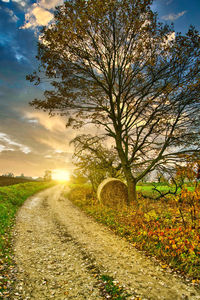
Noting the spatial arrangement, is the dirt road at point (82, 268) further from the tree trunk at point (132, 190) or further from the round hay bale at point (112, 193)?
the tree trunk at point (132, 190)

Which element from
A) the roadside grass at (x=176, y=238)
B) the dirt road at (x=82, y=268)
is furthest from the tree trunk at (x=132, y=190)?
the dirt road at (x=82, y=268)

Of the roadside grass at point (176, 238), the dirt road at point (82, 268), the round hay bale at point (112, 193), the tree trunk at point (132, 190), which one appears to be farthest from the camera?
the round hay bale at point (112, 193)

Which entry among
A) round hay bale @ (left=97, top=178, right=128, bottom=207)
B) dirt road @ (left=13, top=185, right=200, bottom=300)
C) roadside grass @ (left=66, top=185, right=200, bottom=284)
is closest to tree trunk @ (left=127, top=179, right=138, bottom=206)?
round hay bale @ (left=97, top=178, right=128, bottom=207)

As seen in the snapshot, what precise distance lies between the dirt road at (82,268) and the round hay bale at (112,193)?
15.9 ft

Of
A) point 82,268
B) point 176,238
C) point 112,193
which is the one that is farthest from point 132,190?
point 82,268

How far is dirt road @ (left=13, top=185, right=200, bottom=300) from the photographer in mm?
4574

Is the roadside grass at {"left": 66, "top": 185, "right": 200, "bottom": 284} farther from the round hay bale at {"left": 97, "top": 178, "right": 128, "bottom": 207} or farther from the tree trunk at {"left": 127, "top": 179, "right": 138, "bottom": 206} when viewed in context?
the round hay bale at {"left": 97, "top": 178, "right": 128, "bottom": 207}

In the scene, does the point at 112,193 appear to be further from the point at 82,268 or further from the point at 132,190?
the point at 82,268

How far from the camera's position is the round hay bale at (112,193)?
47.6 feet

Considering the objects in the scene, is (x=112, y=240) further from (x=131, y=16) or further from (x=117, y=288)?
(x=131, y=16)

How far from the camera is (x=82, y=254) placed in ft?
22.4

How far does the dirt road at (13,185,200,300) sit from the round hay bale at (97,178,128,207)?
4.84 m

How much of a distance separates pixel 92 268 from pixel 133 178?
9102 mm

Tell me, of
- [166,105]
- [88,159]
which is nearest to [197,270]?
[166,105]
